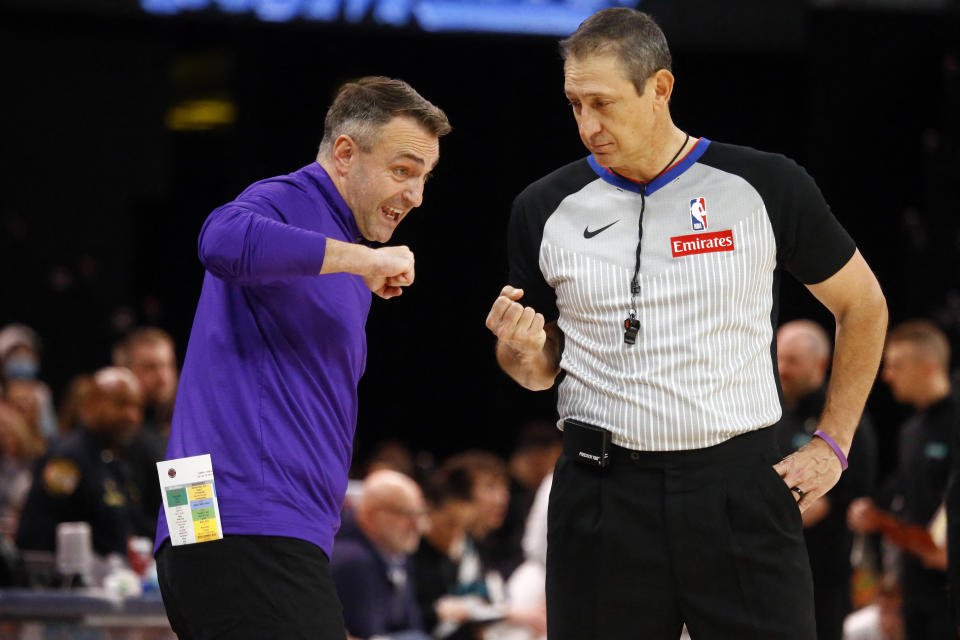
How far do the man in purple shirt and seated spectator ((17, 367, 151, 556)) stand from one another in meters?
3.48

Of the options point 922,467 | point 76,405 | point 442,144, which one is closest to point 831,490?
point 922,467

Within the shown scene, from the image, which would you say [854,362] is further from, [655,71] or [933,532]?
[933,532]

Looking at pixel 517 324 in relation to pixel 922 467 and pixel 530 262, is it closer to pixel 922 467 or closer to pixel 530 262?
pixel 530 262

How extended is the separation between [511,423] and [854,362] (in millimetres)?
9817

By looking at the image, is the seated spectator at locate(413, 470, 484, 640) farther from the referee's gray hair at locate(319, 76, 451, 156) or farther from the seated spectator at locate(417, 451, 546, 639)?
the referee's gray hair at locate(319, 76, 451, 156)

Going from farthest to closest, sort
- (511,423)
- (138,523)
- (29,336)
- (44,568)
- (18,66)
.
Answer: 1. (511,423)
2. (18,66)
3. (29,336)
4. (138,523)
5. (44,568)

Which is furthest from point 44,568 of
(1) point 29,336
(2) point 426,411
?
(2) point 426,411

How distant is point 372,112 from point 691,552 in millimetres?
1104

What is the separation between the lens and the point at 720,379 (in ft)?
7.79

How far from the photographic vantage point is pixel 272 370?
237 centimetres

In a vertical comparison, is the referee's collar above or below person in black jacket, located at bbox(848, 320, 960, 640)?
above

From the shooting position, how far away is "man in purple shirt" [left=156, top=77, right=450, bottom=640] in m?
2.29

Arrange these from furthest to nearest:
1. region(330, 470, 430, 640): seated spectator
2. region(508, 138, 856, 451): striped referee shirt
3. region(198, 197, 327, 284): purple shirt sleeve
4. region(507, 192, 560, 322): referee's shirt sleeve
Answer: region(330, 470, 430, 640): seated spectator → region(507, 192, 560, 322): referee's shirt sleeve → region(508, 138, 856, 451): striped referee shirt → region(198, 197, 327, 284): purple shirt sleeve

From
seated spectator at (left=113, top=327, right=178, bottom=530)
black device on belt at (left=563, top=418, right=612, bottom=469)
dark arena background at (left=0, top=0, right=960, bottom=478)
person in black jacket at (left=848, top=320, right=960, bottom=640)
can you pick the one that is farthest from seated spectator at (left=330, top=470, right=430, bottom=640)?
dark arena background at (left=0, top=0, right=960, bottom=478)
